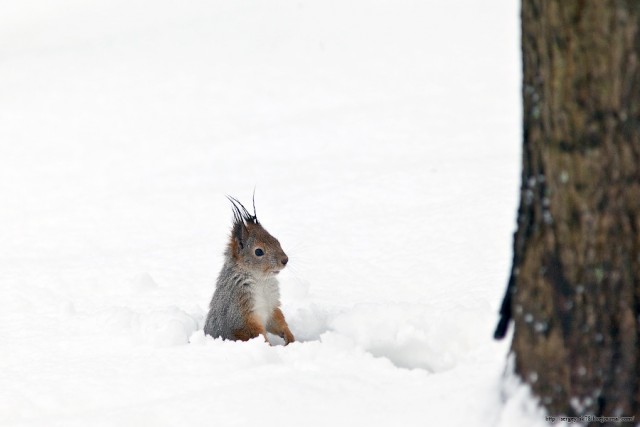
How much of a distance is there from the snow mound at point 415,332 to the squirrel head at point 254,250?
64cm

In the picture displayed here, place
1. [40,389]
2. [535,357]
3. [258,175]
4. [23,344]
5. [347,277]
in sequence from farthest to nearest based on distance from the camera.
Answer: [258,175]
[347,277]
[23,344]
[40,389]
[535,357]

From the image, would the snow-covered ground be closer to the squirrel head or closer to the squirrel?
the squirrel

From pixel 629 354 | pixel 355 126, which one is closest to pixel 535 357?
pixel 629 354

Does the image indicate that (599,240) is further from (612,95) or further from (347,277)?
(347,277)

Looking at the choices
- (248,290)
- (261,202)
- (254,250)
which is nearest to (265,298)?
(248,290)

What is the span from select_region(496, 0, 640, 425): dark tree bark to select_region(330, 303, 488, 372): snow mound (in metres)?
1.17

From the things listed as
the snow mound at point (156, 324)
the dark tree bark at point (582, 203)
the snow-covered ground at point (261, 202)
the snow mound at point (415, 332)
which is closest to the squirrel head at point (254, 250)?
the snow-covered ground at point (261, 202)

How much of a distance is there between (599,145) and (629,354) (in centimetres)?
63

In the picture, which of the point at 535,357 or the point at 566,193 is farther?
the point at 535,357

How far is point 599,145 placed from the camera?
9.27 feet

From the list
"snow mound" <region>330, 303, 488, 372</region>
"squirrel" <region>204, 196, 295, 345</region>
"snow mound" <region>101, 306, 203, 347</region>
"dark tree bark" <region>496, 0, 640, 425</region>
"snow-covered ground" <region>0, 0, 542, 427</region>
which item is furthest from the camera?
"squirrel" <region>204, 196, 295, 345</region>

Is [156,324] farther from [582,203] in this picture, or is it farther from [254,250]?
[582,203]

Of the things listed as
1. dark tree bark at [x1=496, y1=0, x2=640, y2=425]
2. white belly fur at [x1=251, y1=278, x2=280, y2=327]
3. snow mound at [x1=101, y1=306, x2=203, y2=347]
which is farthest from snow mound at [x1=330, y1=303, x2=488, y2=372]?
dark tree bark at [x1=496, y1=0, x2=640, y2=425]

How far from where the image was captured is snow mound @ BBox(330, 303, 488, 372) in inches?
168
